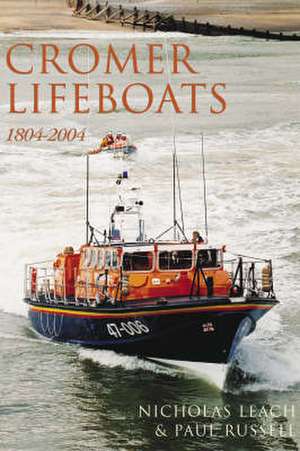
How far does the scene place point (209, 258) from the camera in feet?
103

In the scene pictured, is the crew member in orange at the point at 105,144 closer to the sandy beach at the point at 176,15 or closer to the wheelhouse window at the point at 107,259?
the wheelhouse window at the point at 107,259

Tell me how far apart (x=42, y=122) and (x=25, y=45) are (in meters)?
39.9

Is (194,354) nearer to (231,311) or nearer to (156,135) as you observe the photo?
(231,311)

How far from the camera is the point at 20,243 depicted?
146ft

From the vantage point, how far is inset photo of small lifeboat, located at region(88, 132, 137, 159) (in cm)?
5672

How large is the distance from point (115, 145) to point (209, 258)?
26360mm

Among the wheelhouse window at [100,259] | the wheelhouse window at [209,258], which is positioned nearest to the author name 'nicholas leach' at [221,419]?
the wheelhouse window at [209,258]

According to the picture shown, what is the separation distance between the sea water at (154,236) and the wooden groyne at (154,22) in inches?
1226

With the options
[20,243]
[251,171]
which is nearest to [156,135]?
[251,171]

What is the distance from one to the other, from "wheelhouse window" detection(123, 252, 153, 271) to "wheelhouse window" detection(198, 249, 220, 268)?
1.20 m

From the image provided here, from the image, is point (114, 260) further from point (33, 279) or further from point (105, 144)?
point (105, 144)

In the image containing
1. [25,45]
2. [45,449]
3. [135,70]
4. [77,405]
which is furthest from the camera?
[25,45]

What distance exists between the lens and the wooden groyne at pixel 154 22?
119106mm

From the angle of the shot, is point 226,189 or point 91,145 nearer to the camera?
point 226,189
